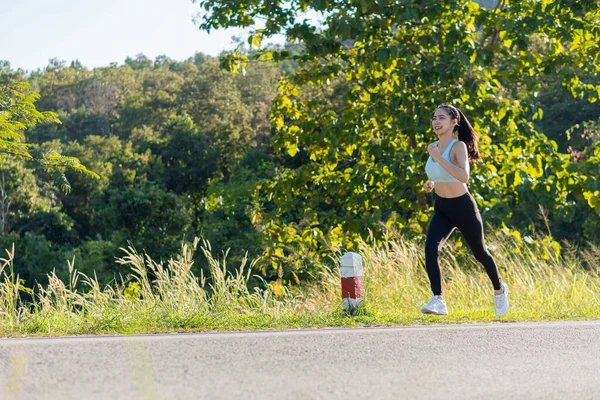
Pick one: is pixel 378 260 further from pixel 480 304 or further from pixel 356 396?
pixel 356 396

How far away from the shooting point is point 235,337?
6074 mm

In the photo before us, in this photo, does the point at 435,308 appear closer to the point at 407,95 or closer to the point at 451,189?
the point at 451,189

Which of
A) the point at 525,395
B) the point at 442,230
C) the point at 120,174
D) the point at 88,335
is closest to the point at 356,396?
the point at 525,395

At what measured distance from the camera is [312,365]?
5031 mm

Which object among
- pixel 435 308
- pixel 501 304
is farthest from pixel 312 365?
pixel 501 304

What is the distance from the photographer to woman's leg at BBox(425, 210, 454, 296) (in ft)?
24.6

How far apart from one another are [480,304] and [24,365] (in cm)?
568

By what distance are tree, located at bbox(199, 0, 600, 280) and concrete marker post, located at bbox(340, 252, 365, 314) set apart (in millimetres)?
3462

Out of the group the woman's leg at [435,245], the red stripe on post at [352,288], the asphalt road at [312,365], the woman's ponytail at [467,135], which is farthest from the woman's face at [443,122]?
the asphalt road at [312,365]

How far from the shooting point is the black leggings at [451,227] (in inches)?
293

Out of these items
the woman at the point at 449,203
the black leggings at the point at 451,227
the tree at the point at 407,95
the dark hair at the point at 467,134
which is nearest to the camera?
the woman at the point at 449,203

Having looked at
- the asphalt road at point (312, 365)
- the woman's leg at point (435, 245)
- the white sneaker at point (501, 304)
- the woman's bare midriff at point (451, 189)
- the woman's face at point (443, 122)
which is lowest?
the white sneaker at point (501, 304)

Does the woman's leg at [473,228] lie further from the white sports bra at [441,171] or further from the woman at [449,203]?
the white sports bra at [441,171]

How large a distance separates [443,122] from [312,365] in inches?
125
